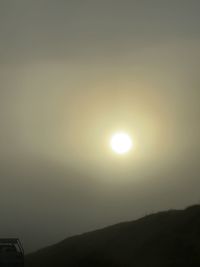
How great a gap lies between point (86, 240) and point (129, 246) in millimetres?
8725

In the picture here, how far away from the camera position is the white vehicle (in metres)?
30.0

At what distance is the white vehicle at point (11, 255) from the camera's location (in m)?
30.0

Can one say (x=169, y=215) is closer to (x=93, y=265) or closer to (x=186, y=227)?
(x=186, y=227)

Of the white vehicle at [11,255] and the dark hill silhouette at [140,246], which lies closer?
the white vehicle at [11,255]

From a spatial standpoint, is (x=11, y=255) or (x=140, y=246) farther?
(x=140, y=246)

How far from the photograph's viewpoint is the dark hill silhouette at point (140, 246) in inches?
1270

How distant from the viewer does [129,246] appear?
124 feet

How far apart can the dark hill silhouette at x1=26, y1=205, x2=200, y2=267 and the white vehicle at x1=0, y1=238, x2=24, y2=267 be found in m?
5.14

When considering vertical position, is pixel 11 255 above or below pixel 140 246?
below

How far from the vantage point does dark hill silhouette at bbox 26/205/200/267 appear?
32250mm

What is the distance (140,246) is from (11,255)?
10.0 metres

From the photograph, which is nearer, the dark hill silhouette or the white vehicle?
the white vehicle

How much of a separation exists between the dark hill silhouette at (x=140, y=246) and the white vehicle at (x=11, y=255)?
16.9 feet

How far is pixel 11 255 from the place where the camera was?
30688 millimetres
